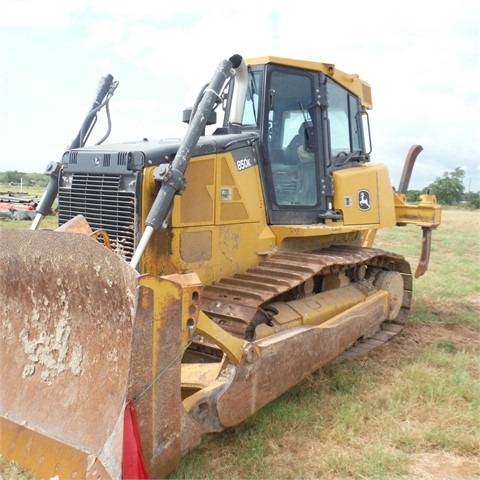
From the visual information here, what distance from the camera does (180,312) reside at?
110 inches

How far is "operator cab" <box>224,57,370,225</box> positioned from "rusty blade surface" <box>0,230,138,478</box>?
6.81 feet

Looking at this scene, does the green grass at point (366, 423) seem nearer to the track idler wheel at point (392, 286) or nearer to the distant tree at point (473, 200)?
the track idler wheel at point (392, 286)

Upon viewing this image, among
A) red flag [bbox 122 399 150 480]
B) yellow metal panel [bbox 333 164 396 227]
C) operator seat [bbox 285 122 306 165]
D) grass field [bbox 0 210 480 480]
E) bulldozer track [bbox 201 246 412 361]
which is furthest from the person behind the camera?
yellow metal panel [bbox 333 164 396 227]

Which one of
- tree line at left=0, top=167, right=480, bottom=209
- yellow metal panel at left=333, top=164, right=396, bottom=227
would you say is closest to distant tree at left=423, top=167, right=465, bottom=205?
tree line at left=0, top=167, right=480, bottom=209

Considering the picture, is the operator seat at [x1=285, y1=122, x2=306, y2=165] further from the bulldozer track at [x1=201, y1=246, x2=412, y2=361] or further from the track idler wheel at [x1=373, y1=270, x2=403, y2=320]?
the track idler wheel at [x1=373, y1=270, x2=403, y2=320]

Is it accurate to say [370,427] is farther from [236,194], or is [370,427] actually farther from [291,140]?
[291,140]

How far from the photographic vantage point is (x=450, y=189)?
5294 centimetres

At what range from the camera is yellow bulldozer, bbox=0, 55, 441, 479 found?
274 centimetres

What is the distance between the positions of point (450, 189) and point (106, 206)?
53579mm

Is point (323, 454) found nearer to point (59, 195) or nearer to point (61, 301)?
point (61, 301)

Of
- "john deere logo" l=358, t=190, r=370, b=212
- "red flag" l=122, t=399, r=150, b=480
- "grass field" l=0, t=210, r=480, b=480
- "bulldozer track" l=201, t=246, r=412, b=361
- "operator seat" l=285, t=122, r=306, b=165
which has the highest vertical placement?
"operator seat" l=285, t=122, r=306, b=165

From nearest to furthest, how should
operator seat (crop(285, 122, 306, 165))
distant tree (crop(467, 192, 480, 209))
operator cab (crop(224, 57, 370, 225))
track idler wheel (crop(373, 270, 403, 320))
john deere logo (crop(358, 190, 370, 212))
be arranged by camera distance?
operator cab (crop(224, 57, 370, 225)) < operator seat (crop(285, 122, 306, 165)) < john deere logo (crop(358, 190, 370, 212)) < track idler wheel (crop(373, 270, 403, 320)) < distant tree (crop(467, 192, 480, 209))

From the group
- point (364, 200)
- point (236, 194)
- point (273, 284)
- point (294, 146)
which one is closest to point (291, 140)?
point (294, 146)

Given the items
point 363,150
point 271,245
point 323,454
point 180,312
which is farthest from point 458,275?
point 180,312
